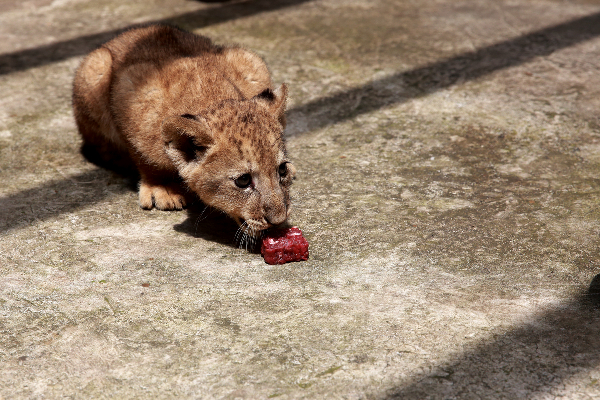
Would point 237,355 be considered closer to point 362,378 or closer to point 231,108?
point 362,378

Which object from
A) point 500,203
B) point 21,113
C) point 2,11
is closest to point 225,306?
point 500,203

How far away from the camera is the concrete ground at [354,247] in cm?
333

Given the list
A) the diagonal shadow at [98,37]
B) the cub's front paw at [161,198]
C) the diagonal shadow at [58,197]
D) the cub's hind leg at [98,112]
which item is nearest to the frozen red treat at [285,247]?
the cub's front paw at [161,198]

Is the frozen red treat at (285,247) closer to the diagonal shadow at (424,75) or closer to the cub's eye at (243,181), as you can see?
the cub's eye at (243,181)

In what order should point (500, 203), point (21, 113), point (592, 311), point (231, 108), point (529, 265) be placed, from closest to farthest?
point (592, 311), point (529, 265), point (231, 108), point (500, 203), point (21, 113)

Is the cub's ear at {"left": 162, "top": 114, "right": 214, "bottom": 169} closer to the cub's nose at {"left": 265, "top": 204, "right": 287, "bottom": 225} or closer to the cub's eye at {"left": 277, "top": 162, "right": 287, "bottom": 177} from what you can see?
the cub's eye at {"left": 277, "top": 162, "right": 287, "bottom": 177}

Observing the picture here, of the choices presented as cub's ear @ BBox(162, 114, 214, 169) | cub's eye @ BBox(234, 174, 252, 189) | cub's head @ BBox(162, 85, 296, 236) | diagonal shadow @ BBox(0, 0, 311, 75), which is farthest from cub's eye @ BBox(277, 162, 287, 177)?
diagonal shadow @ BBox(0, 0, 311, 75)

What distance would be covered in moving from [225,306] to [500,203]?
2.37m

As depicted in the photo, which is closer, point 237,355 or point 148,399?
point 148,399

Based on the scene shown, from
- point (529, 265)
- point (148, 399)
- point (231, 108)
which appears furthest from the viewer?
point (231, 108)

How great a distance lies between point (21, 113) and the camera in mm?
6543

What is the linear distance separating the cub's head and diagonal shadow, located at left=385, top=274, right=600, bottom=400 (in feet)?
5.13

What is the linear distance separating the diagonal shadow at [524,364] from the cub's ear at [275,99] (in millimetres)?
2282

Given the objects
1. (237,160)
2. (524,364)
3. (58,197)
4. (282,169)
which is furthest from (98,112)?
(524,364)
